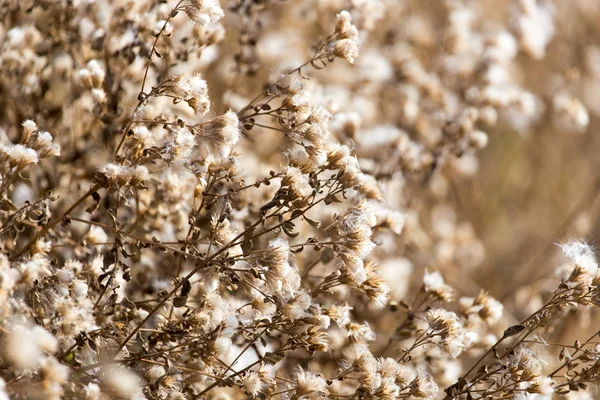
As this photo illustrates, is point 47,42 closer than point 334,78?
Yes

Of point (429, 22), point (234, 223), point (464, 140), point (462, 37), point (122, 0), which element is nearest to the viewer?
point (234, 223)

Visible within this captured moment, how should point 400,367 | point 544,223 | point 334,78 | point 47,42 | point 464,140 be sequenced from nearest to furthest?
point 400,367
point 47,42
point 464,140
point 334,78
point 544,223

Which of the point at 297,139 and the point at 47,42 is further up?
the point at 47,42

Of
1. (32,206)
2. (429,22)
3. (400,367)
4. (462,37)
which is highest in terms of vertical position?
(429,22)

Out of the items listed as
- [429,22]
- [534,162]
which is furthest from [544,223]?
[429,22]

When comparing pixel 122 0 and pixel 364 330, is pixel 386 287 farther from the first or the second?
pixel 122 0

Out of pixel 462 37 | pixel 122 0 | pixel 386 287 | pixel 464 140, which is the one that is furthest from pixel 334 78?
pixel 386 287

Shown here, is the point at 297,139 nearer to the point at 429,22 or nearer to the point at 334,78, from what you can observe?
the point at 334,78
